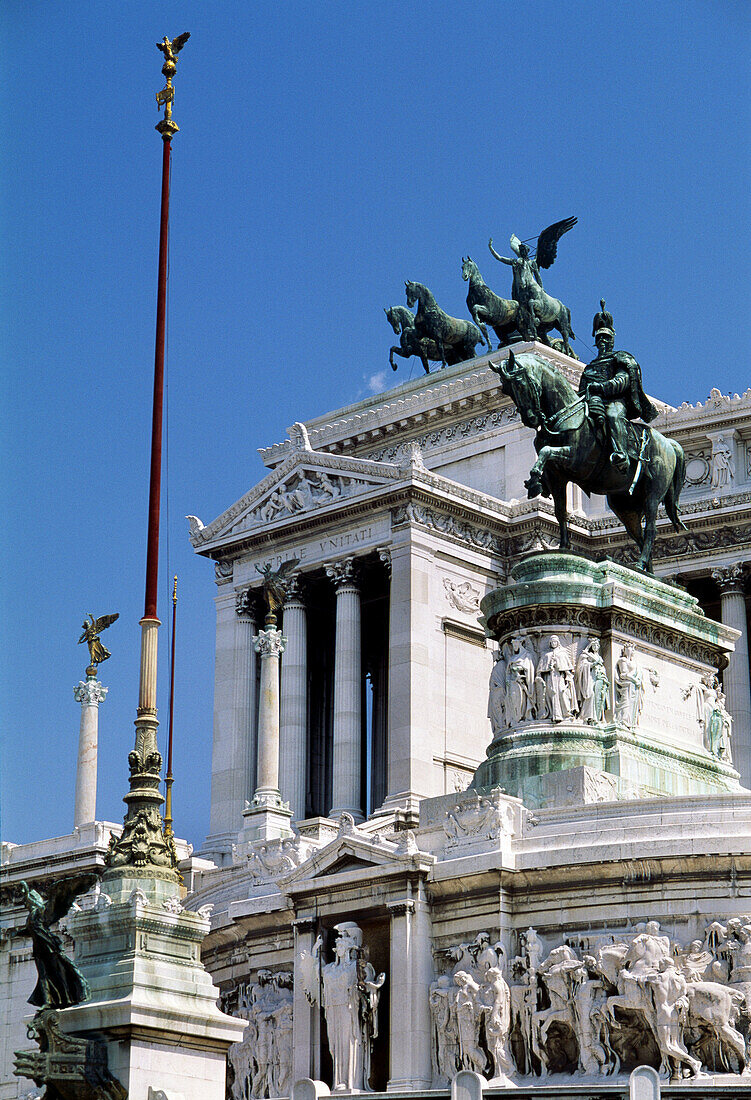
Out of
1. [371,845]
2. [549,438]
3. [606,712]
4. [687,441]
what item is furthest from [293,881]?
[687,441]

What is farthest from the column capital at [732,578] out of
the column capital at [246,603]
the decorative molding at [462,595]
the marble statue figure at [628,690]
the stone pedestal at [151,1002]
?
the stone pedestal at [151,1002]

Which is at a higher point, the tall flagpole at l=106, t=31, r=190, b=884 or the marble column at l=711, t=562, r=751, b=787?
the marble column at l=711, t=562, r=751, b=787

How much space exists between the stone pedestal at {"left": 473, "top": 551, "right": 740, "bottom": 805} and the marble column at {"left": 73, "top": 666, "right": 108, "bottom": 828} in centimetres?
1860

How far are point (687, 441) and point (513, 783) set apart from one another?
26.8 m

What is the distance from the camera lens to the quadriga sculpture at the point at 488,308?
70.3m

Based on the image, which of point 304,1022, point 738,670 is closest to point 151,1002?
point 304,1022

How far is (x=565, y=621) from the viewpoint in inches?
1642

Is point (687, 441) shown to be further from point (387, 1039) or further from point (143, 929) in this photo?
point (143, 929)

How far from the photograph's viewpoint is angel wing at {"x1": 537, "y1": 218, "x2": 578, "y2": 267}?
7138cm

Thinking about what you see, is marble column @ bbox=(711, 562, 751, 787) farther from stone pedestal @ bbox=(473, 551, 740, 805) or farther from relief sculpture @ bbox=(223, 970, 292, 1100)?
relief sculpture @ bbox=(223, 970, 292, 1100)

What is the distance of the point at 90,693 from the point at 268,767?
838cm

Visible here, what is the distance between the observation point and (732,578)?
6081 cm

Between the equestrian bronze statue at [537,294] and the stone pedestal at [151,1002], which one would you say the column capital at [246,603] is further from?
the stone pedestal at [151,1002]

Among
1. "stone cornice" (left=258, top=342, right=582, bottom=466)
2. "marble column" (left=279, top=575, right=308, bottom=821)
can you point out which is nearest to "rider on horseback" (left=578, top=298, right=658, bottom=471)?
"marble column" (left=279, top=575, right=308, bottom=821)
